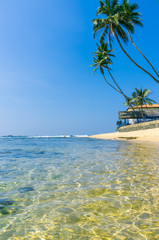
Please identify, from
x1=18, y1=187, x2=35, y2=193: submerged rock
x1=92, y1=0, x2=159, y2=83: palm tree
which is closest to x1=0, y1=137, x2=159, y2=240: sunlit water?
x1=18, y1=187, x2=35, y2=193: submerged rock

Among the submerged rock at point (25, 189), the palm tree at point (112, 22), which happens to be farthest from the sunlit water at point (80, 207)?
the palm tree at point (112, 22)

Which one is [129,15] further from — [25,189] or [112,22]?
[25,189]

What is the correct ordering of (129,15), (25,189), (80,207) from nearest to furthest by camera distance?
(80,207) → (25,189) → (129,15)

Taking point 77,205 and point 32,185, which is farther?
point 32,185

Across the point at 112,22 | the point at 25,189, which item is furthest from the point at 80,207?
the point at 112,22

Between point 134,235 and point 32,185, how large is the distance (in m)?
2.36

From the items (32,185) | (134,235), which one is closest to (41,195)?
(32,185)

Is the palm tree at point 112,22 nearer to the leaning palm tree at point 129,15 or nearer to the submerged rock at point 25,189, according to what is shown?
the leaning palm tree at point 129,15

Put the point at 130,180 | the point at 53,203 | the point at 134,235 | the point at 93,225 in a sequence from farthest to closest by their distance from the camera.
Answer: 1. the point at 130,180
2. the point at 53,203
3. the point at 93,225
4. the point at 134,235

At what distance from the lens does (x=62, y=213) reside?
225 centimetres

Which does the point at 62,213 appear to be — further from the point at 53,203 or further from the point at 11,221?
the point at 11,221

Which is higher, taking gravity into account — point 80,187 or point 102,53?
point 102,53

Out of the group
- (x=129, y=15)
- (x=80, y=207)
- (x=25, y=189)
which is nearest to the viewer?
(x=80, y=207)

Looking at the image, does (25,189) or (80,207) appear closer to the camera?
(80,207)
